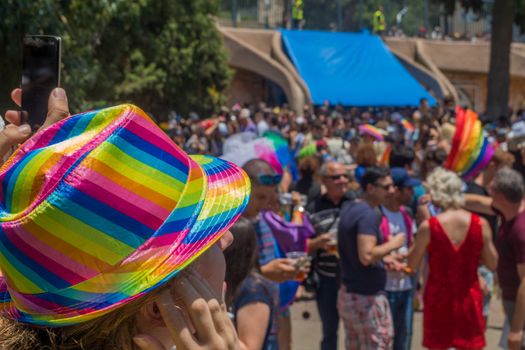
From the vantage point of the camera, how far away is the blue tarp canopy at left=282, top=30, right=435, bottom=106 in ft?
87.5

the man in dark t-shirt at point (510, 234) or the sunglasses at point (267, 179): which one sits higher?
the sunglasses at point (267, 179)

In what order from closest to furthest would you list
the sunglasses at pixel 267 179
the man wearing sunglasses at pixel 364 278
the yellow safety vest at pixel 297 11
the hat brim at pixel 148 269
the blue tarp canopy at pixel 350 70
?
the hat brim at pixel 148 269, the sunglasses at pixel 267 179, the man wearing sunglasses at pixel 364 278, the blue tarp canopy at pixel 350 70, the yellow safety vest at pixel 297 11

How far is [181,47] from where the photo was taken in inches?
854

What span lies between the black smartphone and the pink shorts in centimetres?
424

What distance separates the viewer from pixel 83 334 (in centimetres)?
165

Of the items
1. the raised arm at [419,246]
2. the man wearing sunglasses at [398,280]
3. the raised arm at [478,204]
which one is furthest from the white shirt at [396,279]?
the raised arm at [478,204]

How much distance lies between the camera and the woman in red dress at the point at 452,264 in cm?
600

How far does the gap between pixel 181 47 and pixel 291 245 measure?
16345mm

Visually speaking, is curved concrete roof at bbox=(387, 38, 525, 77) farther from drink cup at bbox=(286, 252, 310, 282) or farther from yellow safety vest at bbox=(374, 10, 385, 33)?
drink cup at bbox=(286, 252, 310, 282)

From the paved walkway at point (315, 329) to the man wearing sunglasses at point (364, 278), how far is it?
189cm

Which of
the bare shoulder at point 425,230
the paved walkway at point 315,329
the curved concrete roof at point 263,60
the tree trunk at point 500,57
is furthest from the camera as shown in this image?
the curved concrete roof at point 263,60

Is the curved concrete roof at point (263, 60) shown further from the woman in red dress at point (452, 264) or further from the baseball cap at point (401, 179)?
the woman in red dress at point (452, 264)

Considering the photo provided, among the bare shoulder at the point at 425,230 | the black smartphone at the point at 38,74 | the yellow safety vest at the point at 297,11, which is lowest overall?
the bare shoulder at the point at 425,230

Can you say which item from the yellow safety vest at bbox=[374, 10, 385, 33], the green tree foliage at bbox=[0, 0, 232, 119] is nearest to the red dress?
the green tree foliage at bbox=[0, 0, 232, 119]
